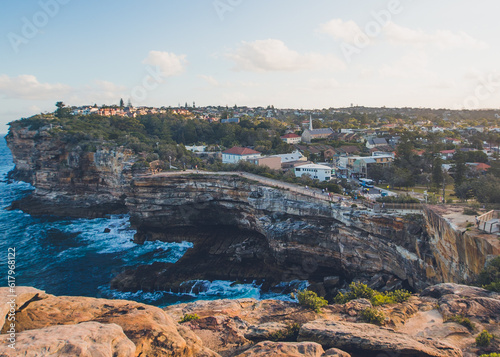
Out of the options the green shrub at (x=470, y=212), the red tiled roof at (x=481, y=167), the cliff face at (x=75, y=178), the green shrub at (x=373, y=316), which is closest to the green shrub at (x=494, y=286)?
the green shrub at (x=373, y=316)

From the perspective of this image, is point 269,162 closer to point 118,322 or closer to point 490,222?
point 490,222

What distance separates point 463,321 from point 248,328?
656 cm

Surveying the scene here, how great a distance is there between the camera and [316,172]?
39.5 meters

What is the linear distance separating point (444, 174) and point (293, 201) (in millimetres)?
16319

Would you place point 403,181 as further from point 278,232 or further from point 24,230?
point 24,230

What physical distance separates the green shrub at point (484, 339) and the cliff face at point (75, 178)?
3846 centimetres

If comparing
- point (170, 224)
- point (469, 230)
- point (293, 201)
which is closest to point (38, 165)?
point (170, 224)

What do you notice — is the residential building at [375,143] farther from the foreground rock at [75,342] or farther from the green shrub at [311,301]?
the foreground rock at [75,342]

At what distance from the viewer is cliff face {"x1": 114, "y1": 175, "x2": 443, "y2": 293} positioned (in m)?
22.5

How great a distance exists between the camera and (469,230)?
15555 millimetres

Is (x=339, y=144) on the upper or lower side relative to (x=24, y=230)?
upper

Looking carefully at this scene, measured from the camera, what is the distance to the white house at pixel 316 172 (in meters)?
38.9

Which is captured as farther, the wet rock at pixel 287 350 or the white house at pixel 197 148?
the white house at pixel 197 148

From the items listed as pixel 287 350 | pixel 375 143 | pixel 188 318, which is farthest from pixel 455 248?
pixel 375 143
